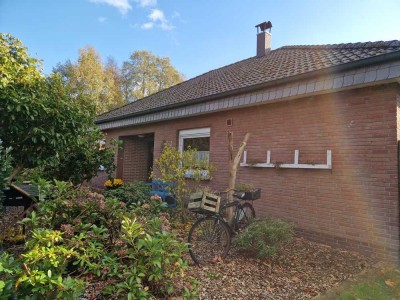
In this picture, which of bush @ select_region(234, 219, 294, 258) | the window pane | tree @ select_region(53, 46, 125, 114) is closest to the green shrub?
the window pane

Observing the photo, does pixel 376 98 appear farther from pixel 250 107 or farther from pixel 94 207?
pixel 94 207

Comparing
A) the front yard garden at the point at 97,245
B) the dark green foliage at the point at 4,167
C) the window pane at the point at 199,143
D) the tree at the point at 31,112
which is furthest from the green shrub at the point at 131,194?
Result: the dark green foliage at the point at 4,167

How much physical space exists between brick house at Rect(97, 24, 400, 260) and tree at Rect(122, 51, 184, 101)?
95.7ft

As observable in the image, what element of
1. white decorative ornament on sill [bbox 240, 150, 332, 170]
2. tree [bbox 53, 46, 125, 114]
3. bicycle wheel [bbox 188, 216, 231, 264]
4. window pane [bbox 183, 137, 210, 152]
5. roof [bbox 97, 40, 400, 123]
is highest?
tree [bbox 53, 46, 125, 114]

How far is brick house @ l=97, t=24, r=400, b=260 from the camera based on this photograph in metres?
4.70

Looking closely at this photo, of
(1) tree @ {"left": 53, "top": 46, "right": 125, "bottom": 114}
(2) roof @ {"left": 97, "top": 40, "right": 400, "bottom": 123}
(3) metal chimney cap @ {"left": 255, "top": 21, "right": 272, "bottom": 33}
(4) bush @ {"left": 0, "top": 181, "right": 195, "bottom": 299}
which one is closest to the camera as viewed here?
(4) bush @ {"left": 0, "top": 181, "right": 195, "bottom": 299}

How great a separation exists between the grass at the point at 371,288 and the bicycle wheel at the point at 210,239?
152cm

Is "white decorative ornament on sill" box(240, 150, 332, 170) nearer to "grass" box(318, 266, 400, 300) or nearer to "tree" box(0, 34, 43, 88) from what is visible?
"grass" box(318, 266, 400, 300)

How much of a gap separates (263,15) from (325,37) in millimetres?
3448

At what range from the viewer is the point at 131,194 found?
6586mm

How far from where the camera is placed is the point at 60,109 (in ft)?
15.1

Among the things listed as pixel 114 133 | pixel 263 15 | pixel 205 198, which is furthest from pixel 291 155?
pixel 114 133

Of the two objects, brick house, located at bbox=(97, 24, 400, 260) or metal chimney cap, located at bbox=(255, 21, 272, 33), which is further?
metal chimney cap, located at bbox=(255, 21, 272, 33)

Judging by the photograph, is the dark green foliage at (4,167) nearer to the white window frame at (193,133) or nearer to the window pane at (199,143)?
the window pane at (199,143)
